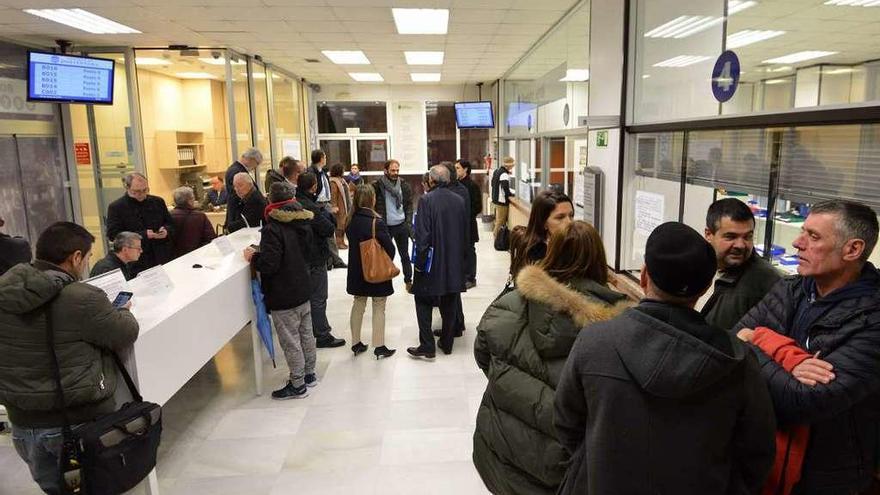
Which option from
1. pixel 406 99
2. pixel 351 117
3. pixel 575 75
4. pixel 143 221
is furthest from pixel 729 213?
pixel 351 117

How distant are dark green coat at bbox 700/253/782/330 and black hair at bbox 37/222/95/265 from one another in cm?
231

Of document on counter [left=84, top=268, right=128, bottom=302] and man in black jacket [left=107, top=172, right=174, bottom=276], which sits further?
man in black jacket [left=107, top=172, right=174, bottom=276]

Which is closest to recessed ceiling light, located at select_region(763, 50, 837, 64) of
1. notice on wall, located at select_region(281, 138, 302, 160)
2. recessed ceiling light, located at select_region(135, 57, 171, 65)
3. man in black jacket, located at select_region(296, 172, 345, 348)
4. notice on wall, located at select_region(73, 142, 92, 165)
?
man in black jacket, located at select_region(296, 172, 345, 348)

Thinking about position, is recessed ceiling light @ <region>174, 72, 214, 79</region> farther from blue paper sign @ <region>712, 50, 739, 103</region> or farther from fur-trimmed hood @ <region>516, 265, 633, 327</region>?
fur-trimmed hood @ <region>516, 265, 633, 327</region>

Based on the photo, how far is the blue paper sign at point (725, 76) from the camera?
268cm

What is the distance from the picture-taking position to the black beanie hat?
117cm

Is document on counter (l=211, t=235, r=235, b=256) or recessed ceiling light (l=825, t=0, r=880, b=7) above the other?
recessed ceiling light (l=825, t=0, r=880, b=7)

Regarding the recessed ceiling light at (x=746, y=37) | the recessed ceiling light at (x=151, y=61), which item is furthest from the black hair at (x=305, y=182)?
the recessed ceiling light at (x=151, y=61)

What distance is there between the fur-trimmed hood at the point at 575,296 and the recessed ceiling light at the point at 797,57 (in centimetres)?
198

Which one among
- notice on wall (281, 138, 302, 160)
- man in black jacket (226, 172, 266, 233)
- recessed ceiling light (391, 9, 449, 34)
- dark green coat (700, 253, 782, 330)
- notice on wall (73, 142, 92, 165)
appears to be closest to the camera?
dark green coat (700, 253, 782, 330)

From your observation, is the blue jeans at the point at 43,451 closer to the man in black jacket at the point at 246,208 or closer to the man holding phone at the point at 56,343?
the man holding phone at the point at 56,343

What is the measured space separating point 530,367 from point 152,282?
230 cm

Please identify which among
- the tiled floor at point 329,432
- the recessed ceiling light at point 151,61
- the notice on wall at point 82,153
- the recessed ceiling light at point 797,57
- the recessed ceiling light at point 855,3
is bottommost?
the tiled floor at point 329,432

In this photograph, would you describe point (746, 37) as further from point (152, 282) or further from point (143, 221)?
point (143, 221)
